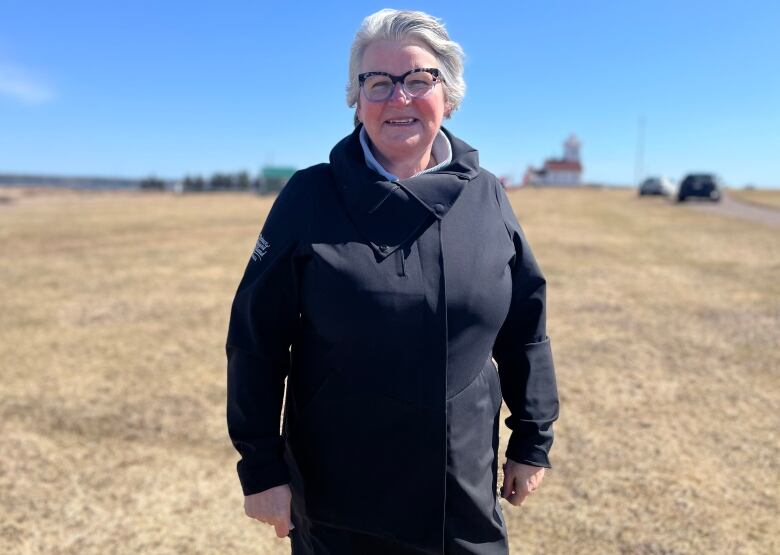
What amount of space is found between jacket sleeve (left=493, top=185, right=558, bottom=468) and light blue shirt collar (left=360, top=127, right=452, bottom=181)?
7.8 inches

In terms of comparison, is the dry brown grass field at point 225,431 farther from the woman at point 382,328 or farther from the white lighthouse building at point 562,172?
the white lighthouse building at point 562,172

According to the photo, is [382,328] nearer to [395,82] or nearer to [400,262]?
[400,262]

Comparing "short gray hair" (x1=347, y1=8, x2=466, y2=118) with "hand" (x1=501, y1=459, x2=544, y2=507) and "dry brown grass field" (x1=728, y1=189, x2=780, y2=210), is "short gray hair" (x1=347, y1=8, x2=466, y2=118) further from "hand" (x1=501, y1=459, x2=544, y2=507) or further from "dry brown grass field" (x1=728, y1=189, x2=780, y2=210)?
"dry brown grass field" (x1=728, y1=189, x2=780, y2=210)

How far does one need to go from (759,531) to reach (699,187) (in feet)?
108

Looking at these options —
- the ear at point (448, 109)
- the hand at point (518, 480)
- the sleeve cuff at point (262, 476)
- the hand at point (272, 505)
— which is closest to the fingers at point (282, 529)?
the hand at point (272, 505)

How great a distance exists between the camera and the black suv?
31.8 m

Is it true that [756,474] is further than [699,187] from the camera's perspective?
No

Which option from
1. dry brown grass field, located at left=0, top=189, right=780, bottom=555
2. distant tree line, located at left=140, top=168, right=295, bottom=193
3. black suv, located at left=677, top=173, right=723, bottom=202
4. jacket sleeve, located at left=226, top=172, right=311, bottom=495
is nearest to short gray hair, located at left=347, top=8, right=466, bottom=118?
jacket sleeve, located at left=226, top=172, right=311, bottom=495

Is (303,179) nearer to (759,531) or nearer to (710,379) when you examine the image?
(759,531)

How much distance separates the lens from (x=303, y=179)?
1638 millimetres

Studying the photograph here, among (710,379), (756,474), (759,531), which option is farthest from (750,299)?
(759,531)

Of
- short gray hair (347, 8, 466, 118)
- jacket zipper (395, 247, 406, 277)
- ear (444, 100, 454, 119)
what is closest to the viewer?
jacket zipper (395, 247, 406, 277)

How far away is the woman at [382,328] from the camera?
4.99 ft

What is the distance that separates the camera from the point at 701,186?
32156 mm
